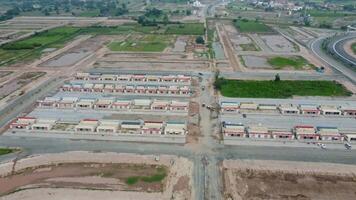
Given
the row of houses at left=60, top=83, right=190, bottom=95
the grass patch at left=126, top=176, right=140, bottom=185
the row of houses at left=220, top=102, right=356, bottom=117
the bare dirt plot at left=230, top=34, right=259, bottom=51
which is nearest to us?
the grass patch at left=126, top=176, right=140, bottom=185

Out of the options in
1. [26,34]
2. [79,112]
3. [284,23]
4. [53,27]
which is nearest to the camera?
[79,112]

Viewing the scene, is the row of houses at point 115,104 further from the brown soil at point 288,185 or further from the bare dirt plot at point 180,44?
the bare dirt plot at point 180,44

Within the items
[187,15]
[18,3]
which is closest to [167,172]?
[187,15]

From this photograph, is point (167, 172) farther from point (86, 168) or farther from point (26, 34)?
point (26, 34)

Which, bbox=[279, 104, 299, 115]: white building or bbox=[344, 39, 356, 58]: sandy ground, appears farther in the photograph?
bbox=[344, 39, 356, 58]: sandy ground

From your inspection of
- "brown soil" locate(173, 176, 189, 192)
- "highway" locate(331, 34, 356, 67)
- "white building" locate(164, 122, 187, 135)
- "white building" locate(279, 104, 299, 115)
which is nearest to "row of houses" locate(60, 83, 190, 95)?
"white building" locate(164, 122, 187, 135)

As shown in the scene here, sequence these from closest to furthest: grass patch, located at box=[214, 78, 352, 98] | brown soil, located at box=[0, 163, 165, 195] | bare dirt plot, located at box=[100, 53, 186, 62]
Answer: brown soil, located at box=[0, 163, 165, 195], grass patch, located at box=[214, 78, 352, 98], bare dirt plot, located at box=[100, 53, 186, 62]

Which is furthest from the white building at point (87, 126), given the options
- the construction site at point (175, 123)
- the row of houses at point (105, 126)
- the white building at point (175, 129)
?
the white building at point (175, 129)

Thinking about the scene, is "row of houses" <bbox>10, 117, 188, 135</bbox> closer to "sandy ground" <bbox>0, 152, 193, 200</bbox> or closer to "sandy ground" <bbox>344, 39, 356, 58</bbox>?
"sandy ground" <bbox>0, 152, 193, 200</bbox>
